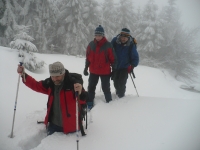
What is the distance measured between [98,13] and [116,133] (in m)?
22.9

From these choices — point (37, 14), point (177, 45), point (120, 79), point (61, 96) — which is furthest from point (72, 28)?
point (61, 96)

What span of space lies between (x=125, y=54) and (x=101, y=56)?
0.84 meters

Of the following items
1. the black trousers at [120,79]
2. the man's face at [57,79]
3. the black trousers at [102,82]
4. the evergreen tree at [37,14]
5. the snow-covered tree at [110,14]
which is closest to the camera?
the man's face at [57,79]

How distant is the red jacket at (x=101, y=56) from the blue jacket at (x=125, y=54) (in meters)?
0.44

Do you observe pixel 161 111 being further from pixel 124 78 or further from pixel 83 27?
pixel 83 27

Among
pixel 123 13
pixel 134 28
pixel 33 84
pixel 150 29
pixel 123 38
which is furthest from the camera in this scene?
pixel 134 28

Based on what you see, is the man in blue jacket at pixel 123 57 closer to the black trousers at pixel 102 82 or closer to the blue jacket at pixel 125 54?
the blue jacket at pixel 125 54

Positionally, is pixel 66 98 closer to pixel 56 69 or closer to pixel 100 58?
pixel 56 69

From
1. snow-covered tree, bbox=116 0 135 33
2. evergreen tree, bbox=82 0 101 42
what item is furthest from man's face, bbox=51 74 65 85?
snow-covered tree, bbox=116 0 135 33

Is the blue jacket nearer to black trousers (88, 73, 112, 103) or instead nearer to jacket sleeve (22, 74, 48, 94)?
black trousers (88, 73, 112, 103)

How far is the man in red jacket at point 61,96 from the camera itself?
302cm

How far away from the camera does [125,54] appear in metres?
4.91

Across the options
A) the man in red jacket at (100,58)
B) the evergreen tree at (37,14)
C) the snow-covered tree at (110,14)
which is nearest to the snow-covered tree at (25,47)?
the man in red jacket at (100,58)

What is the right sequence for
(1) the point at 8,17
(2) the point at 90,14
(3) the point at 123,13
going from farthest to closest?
(3) the point at 123,13
(2) the point at 90,14
(1) the point at 8,17
